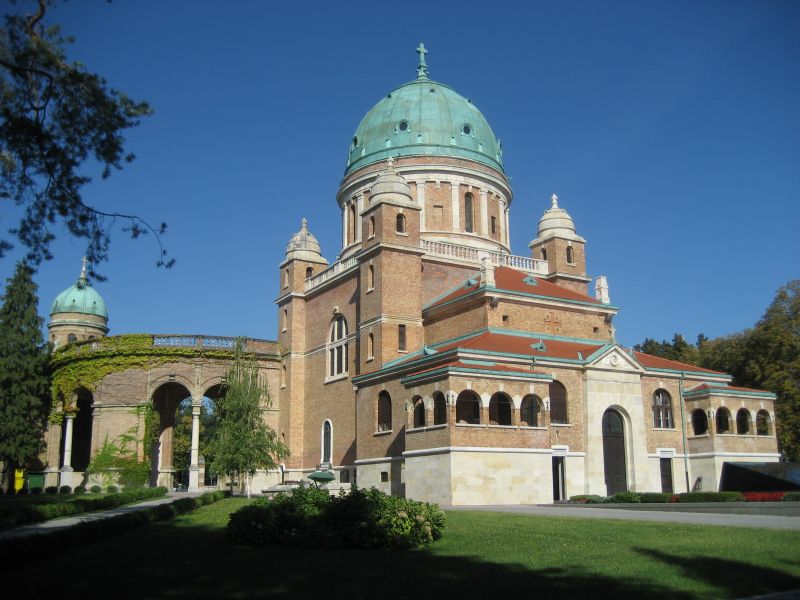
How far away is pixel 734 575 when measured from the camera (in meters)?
12.3

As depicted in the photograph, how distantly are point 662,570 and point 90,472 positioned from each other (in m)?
43.8

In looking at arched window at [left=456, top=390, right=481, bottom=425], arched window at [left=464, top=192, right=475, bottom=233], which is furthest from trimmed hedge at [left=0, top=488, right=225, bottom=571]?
arched window at [left=464, top=192, right=475, bottom=233]

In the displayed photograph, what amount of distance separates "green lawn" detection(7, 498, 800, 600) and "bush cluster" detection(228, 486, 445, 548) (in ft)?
1.72

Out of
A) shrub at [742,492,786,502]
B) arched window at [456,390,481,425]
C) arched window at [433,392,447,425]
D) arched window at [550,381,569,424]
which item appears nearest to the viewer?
shrub at [742,492,786,502]

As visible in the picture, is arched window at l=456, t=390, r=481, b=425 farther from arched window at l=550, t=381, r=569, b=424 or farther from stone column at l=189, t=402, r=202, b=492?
stone column at l=189, t=402, r=202, b=492

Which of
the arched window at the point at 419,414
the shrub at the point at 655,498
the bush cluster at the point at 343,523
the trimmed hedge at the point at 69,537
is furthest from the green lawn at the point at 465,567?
the arched window at the point at 419,414

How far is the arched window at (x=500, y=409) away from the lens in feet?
121

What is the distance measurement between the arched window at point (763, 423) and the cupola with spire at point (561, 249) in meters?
12.6

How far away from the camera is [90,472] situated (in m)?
49.3

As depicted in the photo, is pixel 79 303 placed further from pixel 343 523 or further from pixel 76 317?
pixel 343 523

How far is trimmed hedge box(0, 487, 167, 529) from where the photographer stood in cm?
2259

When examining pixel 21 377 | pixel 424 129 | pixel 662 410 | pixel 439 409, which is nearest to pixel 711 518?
pixel 439 409

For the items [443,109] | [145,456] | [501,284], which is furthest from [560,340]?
[145,456]

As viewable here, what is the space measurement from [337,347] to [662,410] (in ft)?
63.8
